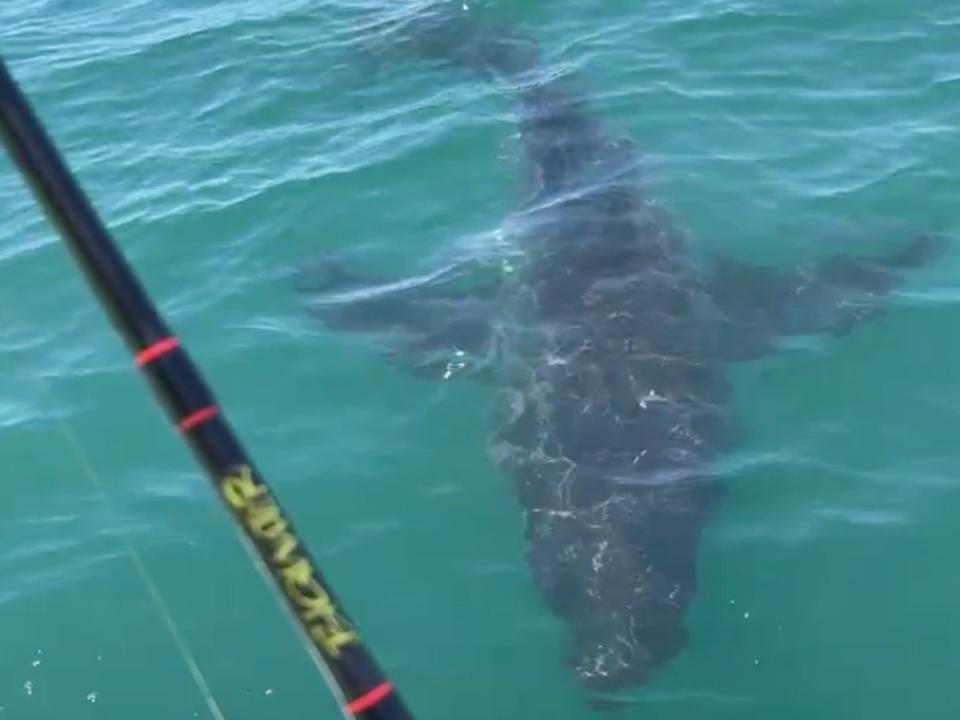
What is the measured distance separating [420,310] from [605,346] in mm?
1894

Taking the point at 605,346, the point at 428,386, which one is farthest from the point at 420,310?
the point at 605,346

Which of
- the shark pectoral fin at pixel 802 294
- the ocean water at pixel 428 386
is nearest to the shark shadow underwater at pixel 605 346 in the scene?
the shark pectoral fin at pixel 802 294

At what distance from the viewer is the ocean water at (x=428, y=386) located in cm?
978

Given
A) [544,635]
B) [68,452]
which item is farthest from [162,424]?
[544,635]

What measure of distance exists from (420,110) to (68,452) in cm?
623

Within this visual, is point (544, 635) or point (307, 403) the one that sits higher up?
point (307, 403)

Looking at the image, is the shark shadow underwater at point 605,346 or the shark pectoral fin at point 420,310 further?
the shark pectoral fin at point 420,310

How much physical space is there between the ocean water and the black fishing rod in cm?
495

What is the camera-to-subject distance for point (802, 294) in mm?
12828

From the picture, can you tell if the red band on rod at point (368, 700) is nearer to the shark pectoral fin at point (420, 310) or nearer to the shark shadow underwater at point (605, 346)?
the shark shadow underwater at point (605, 346)

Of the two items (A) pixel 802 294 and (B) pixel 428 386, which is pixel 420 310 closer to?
(B) pixel 428 386

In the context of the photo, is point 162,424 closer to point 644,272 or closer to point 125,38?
point 644,272

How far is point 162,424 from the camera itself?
39.2 ft

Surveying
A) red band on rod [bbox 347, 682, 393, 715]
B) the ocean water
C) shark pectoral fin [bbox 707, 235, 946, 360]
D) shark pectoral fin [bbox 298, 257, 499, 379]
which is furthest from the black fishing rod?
shark pectoral fin [bbox 707, 235, 946, 360]
